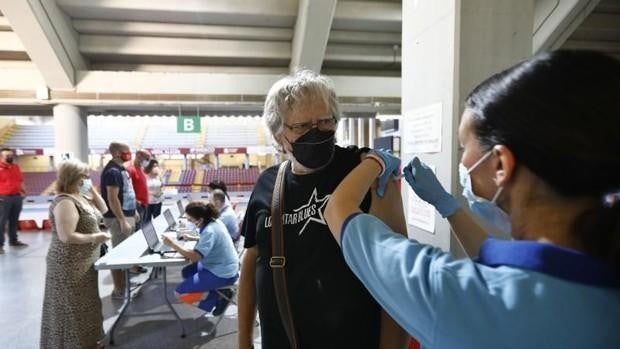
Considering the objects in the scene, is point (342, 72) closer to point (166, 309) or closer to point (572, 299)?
point (166, 309)

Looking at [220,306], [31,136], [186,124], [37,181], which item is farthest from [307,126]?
[31,136]

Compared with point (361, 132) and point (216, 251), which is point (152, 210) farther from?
point (361, 132)

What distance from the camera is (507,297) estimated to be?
1.56 ft

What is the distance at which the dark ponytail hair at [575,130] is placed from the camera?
477 millimetres

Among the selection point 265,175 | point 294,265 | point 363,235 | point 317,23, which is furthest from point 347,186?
point 317,23

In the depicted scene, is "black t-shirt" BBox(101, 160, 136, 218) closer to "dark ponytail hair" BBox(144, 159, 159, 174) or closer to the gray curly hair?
"dark ponytail hair" BBox(144, 159, 159, 174)

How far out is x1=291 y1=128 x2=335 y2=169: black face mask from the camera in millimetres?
1103

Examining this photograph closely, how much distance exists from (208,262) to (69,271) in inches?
39.6

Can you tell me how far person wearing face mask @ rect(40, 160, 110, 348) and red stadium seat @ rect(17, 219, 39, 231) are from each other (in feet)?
20.4

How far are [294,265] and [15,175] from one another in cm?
677

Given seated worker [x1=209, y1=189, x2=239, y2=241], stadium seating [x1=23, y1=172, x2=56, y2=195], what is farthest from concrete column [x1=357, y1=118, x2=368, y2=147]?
stadium seating [x1=23, y1=172, x2=56, y2=195]

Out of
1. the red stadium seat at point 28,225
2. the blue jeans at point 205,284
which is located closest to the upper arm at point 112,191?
the blue jeans at point 205,284

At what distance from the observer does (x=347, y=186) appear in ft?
2.50

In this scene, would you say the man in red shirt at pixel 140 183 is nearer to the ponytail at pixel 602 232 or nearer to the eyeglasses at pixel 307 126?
the eyeglasses at pixel 307 126
